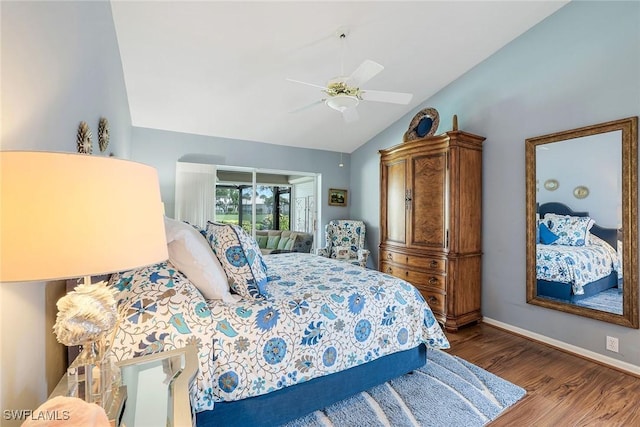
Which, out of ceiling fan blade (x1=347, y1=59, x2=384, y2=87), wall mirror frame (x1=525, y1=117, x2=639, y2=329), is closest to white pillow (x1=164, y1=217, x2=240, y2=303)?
ceiling fan blade (x1=347, y1=59, x2=384, y2=87)

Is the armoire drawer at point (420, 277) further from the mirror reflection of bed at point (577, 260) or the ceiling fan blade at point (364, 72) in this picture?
the ceiling fan blade at point (364, 72)

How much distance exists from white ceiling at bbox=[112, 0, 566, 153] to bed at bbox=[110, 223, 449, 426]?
1.79m

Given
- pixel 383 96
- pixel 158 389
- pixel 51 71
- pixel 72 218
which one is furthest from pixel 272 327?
pixel 383 96

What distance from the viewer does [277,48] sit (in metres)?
2.79

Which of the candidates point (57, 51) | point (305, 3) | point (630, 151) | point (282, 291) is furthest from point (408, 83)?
point (57, 51)

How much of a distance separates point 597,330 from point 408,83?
306cm

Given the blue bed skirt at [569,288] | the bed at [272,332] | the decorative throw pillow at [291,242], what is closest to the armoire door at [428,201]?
the blue bed skirt at [569,288]

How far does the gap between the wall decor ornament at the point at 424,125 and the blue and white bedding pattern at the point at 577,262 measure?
1.66m

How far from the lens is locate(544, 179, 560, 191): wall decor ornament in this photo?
2746 mm

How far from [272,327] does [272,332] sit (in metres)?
0.02

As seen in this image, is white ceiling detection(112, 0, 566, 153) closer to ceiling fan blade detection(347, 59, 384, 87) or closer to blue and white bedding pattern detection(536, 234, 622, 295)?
ceiling fan blade detection(347, 59, 384, 87)

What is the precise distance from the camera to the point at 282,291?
1848 mm

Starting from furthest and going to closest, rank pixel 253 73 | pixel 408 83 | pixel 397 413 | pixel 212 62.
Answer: pixel 408 83
pixel 253 73
pixel 212 62
pixel 397 413

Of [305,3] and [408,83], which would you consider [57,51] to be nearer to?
[305,3]
